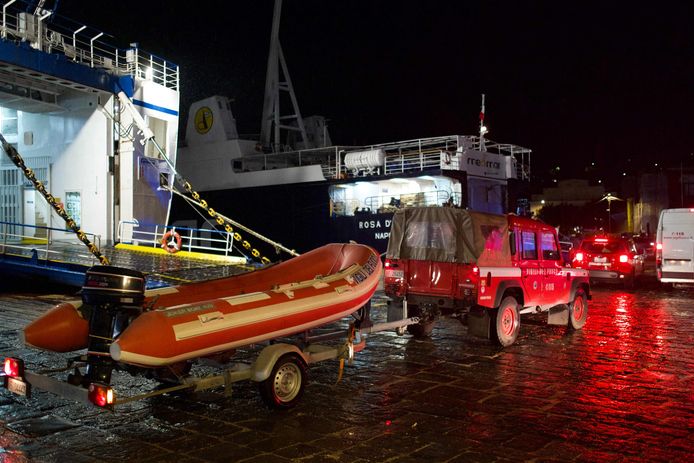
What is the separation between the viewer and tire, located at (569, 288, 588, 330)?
1105cm

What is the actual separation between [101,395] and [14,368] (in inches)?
46.1

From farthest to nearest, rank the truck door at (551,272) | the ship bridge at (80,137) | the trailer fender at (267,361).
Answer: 1. the ship bridge at (80,137)
2. the truck door at (551,272)
3. the trailer fender at (267,361)

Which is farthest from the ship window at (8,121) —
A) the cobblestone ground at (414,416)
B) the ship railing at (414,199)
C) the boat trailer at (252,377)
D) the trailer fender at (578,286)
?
the trailer fender at (578,286)

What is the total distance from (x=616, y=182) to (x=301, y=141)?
55.7 meters

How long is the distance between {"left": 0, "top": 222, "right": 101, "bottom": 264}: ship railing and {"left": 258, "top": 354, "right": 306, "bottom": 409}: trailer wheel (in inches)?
360

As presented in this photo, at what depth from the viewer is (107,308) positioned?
5336 mm

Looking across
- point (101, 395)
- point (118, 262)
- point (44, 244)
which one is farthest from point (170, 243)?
point (101, 395)

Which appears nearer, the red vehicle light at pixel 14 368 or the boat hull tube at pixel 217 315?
the boat hull tube at pixel 217 315

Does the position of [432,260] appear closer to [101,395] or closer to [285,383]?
[285,383]

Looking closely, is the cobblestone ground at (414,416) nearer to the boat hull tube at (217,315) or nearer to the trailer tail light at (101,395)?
the trailer tail light at (101,395)

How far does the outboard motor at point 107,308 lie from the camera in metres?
5.23

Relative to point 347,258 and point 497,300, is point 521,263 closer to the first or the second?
point 497,300

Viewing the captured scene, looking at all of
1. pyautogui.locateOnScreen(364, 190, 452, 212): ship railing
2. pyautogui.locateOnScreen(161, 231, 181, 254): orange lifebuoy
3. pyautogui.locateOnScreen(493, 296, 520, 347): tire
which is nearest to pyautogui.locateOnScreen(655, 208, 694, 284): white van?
pyautogui.locateOnScreen(364, 190, 452, 212): ship railing

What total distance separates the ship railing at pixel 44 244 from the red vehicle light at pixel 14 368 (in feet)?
28.1
